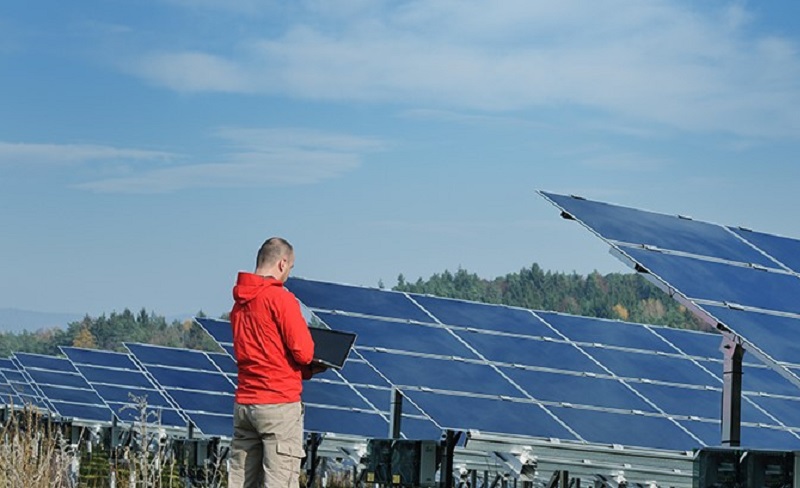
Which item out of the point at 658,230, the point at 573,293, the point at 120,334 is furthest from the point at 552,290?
the point at 658,230

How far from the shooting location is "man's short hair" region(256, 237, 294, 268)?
9500 mm

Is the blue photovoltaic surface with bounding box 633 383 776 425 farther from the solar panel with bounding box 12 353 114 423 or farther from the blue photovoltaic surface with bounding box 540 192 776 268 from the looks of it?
the solar panel with bounding box 12 353 114 423

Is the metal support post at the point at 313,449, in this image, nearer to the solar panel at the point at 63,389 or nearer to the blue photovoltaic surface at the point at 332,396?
the blue photovoltaic surface at the point at 332,396

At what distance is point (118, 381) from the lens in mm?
34094

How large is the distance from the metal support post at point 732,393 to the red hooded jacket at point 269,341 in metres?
3.10

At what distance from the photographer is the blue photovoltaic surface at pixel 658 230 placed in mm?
11602

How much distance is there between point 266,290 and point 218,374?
16953 mm

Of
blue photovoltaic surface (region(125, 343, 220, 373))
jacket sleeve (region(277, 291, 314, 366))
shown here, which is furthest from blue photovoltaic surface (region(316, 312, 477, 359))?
blue photovoltaic surface (region(125, 343, 220, 373))

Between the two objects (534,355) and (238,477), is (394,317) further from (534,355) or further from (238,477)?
(238,477)

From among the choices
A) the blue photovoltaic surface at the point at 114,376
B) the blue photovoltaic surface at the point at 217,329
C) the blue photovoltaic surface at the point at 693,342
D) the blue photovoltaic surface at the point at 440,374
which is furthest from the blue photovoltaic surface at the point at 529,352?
the blue photovoltaic surface at the point at 114,376

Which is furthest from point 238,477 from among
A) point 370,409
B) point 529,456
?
point 370,409

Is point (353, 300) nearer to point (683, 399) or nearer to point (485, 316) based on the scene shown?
point (485, 316)

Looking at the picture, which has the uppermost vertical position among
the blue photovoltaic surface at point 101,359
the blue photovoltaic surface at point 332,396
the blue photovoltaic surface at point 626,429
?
the blue photovoltaic surface at point 101,359

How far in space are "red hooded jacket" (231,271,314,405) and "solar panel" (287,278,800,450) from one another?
4.64 m
